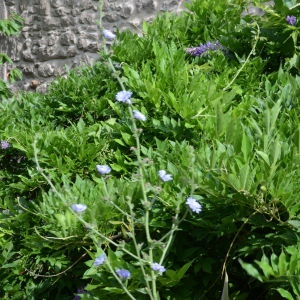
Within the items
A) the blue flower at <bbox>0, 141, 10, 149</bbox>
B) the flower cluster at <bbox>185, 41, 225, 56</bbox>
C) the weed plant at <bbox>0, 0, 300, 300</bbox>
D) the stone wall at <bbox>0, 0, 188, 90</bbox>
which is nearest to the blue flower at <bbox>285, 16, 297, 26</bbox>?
the weed plant at <bbox>0, 0, 300, 300</bbox>

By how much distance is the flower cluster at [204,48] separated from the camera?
2932 mm

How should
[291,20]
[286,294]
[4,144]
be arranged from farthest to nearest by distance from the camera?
[4,144], [291,20], [286,294]

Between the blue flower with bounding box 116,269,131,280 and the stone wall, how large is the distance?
4178mm

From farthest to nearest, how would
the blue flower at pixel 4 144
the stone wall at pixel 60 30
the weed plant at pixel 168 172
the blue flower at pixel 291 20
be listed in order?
the stone wall at pixel 60 30
the blue flower at pixel 4 144
the blue flower at pixel 291 20
the weed plant at pixel 168 172

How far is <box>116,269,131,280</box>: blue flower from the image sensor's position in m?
1.44

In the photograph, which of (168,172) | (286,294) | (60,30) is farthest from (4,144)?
(60,30)

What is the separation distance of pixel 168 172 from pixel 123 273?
0.45m

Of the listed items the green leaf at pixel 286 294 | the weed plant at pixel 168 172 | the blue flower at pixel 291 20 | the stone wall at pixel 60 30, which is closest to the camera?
the green leaf at pixel 286 294

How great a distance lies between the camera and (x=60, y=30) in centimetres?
593

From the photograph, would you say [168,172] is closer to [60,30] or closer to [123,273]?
[123,273]

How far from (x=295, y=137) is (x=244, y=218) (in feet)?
0.93

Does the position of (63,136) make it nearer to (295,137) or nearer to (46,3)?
(295,137)

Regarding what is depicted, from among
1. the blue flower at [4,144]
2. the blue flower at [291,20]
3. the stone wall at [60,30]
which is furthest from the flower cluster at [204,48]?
the stone wall at [60,30]

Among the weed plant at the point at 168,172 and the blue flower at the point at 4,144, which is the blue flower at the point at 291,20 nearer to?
the weed plant at the point at 168,172
